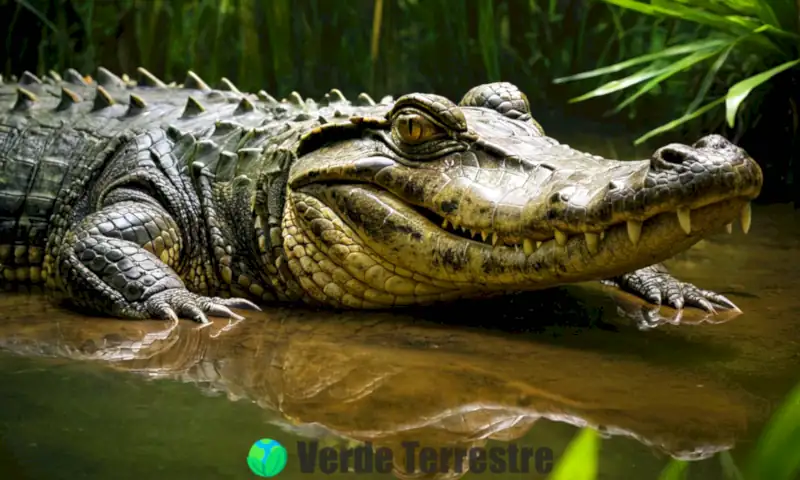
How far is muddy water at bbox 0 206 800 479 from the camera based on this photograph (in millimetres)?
2020

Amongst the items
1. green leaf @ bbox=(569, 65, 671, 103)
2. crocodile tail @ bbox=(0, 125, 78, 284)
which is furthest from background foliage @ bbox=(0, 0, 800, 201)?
crocodile tail @ bbox=(0, 125, 78, 284)

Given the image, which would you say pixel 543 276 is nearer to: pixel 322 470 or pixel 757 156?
pixel 322 470

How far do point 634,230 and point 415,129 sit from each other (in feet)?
3.46

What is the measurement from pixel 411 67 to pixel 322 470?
6.13 metres

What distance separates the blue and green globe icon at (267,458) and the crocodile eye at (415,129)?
62.0 inches

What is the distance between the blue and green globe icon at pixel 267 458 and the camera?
191cm

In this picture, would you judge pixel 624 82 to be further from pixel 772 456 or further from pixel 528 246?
pixel 772 456

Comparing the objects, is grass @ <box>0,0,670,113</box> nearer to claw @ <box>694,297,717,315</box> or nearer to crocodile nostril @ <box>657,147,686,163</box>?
claw @ <box>694,297,717,315</box>

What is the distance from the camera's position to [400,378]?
102 inches

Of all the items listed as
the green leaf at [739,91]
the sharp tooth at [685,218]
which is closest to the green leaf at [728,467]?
the sharp tooth at [685,218]

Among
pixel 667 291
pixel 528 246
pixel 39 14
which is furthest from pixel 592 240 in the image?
pixel 39 14

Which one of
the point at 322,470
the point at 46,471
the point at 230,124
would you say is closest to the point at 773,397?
the point at 322,470

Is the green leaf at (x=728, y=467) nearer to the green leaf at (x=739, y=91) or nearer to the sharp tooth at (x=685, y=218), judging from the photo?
the sharp tooth at (x=685, y=218)

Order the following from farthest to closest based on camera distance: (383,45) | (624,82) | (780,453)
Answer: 1. (383,45)
2. (624,82)
3. (780,453)
